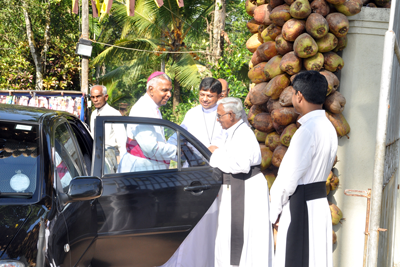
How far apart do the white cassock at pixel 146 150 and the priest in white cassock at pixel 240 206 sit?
1.43ft

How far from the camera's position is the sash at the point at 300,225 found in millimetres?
2635

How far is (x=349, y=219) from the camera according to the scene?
12.5ft

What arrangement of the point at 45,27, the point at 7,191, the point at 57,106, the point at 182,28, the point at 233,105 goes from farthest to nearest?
the point at 182,28 < the point at 45,27 < the point at 57,106 < the point at 233,105 < the point at 7,191

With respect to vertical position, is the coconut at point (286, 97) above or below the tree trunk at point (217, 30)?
below

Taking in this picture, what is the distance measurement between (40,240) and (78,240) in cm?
62

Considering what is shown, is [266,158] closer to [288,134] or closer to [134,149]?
[288,134]

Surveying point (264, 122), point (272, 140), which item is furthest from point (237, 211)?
point (264, 122)

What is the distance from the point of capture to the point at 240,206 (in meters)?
3.44

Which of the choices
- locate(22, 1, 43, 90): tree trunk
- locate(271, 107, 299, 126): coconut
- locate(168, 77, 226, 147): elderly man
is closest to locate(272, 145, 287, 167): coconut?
locate(271, 107, 299, 126): coconut

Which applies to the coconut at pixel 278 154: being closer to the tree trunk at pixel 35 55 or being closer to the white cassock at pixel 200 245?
the white cassock at pixel 200 245

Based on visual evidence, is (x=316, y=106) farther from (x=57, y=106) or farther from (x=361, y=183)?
(x=57, y=106)

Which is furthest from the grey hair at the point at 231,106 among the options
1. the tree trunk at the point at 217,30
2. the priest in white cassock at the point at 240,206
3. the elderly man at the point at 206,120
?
the tree trunk at the point at 217,30

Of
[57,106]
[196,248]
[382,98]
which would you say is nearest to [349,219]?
[196,248]

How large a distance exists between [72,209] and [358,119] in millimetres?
2877
